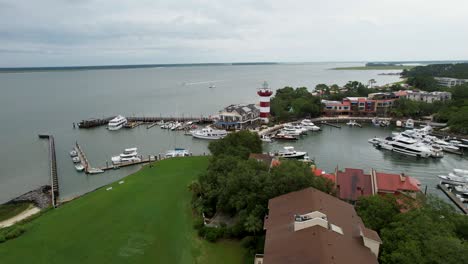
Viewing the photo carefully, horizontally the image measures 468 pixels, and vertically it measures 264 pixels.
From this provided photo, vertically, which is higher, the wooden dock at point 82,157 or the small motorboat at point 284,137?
the small motorboat at point 284,137

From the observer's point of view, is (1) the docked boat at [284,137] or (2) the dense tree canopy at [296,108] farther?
(2) the dense tree canopy at [296,108]

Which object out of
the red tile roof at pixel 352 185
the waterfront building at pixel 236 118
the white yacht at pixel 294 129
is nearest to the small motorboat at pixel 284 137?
the white yacht at pixel 294 129

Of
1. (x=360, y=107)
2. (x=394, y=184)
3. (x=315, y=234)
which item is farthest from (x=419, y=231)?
(x=360, y=107)

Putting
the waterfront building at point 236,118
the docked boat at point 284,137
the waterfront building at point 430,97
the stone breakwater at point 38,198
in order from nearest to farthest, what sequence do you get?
the stone breakwater at point 38,198 < the docked boat at point 284,137 < the waterfront building at point 236,118 < the waterfront building at point 430,97

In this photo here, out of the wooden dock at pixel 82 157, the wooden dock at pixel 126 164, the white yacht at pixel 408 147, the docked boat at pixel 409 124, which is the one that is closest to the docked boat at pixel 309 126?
the white yacht at pixel 408 147

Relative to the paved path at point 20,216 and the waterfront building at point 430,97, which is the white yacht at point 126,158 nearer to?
the paved path at point 20,216

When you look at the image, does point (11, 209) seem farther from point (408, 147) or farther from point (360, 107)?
point (360, 107)

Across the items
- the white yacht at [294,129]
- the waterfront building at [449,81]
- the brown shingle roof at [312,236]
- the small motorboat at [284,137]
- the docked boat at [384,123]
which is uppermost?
the waterfront building at [449,81]

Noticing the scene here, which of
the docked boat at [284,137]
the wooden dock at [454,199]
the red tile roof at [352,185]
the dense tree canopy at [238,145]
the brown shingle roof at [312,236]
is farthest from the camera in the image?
the docked boat at [284,137]
